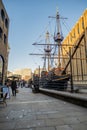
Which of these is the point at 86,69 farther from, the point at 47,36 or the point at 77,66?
the point at 47,36

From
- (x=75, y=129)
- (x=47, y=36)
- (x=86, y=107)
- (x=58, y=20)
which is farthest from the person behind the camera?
(x=47, y=36)

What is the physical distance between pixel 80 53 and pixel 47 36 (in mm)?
26878

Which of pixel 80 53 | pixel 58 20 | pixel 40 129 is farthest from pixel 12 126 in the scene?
pixel 58 20

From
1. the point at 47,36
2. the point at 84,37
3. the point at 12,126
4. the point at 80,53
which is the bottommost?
the point at 12,126

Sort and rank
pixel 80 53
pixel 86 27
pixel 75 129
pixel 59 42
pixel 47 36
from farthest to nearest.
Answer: pixel 47 36, pixel 59 42, pixel 80 53, pixel 86 27, pixel 75 129

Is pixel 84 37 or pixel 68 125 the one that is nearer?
pixel 68 125

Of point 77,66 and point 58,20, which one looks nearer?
point 77,66

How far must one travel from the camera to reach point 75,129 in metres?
3.42

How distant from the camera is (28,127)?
147 inches

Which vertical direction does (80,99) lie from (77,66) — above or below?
below

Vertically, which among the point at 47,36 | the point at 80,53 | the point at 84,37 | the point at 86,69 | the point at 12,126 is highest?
the point at 47,36

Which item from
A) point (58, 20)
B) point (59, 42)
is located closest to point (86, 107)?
point (59, 42)

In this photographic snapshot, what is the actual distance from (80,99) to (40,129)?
3268 millimetres

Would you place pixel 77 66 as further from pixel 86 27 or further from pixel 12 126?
pixel 12 126
